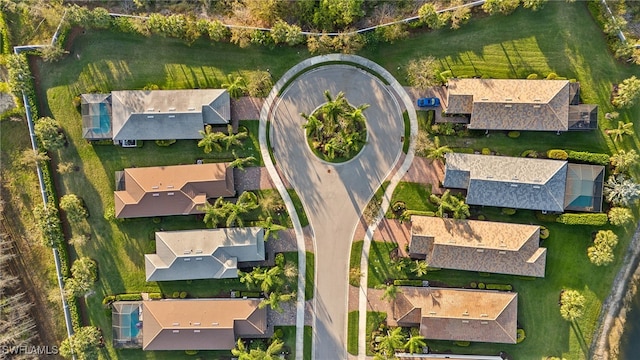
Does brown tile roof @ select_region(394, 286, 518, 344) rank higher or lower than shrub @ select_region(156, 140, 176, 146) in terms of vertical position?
lower

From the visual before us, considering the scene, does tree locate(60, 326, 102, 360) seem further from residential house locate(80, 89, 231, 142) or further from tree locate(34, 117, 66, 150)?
residential house locate(80, 89, 231, 142)

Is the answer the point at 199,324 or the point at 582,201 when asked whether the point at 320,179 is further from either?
the point at 582,201

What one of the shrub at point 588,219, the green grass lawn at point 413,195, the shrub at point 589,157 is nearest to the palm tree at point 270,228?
the green grass lawn at point 413,195

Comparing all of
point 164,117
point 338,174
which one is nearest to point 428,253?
point 338,174

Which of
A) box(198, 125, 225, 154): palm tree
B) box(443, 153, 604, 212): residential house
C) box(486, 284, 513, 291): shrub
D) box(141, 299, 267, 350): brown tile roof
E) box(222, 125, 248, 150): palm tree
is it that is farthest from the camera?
box(486, 284, 513, 291): shrub

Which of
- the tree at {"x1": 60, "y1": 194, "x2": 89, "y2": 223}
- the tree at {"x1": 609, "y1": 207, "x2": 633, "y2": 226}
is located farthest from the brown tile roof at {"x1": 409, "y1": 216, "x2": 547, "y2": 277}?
the tree at {"x1": 60, "y1": 194, "x2": 89, "y2": 223}

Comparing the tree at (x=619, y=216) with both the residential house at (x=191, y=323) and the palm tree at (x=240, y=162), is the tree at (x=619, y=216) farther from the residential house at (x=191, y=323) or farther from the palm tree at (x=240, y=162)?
the palm tree at (x=240, y=162)
